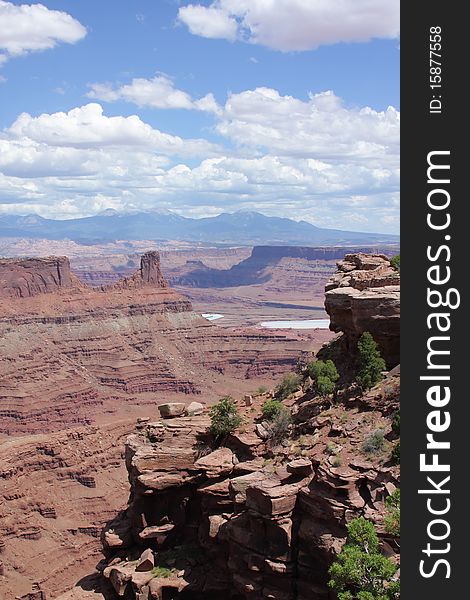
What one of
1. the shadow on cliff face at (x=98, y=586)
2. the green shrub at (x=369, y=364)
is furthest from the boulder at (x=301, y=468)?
the shadow on cliff face at (x=98, y=586)

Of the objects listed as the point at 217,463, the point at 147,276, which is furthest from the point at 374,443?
the point at 147,276

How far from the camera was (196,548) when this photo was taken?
2916 centimetres

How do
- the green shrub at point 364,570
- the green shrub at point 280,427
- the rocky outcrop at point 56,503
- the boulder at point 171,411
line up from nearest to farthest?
the green shrub at point 364,570
the green shrub at point 280,427
the boulder at point 171,411
the rocky outcrop at point 56,503

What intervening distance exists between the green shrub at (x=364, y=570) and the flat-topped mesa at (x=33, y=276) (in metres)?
111

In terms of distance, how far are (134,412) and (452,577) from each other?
306 ft

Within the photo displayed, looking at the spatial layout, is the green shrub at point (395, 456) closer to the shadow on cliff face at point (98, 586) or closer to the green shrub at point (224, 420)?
the green shrub at point (224, 420)

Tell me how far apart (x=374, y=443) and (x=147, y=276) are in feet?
376

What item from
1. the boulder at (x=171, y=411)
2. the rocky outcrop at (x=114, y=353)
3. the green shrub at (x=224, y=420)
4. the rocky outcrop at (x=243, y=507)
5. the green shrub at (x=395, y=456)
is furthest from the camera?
the rocky outcrop at (x=114, y=353)

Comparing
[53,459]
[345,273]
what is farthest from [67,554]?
[345,273]

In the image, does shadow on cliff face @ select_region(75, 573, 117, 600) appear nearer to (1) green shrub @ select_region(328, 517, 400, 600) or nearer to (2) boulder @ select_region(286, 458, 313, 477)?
(2) boulder @ select_region(286, 458, 313, 477)

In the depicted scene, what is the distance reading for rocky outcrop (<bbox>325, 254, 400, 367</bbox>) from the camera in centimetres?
3039

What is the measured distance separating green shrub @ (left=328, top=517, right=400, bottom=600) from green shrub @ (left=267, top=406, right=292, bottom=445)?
32.9 ft

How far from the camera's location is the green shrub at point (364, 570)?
18.2 meters

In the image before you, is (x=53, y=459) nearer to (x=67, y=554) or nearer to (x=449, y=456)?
(x=67, y=554)
